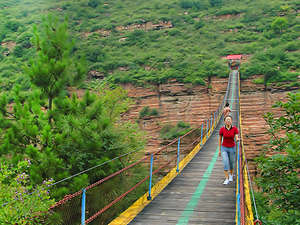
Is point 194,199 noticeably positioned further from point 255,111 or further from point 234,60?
point 234,60

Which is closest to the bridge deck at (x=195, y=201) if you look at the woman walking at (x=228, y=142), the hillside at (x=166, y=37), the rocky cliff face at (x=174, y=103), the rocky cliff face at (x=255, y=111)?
the woman walking at (x=228, y=142)

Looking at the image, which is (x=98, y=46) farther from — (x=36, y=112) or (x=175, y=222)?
(x=175, y=222)

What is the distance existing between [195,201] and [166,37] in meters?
56.0

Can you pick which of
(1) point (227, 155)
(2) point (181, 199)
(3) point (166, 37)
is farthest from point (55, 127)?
(3) point (166, 37)

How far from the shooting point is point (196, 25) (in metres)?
67.1

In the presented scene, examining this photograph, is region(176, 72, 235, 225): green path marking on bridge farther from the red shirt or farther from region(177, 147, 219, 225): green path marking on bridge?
the red shirt

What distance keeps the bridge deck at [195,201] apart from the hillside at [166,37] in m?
27.6

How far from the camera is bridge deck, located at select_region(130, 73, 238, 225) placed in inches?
265

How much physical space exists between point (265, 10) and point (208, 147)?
60.8 meters

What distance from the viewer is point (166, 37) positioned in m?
61.4

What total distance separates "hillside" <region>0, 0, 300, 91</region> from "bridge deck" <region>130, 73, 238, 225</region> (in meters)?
27.6

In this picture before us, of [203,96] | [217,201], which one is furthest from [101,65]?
[217,201]

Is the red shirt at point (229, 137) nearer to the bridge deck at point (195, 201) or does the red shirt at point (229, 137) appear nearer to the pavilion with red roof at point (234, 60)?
the bridge deck at point (195, 201)

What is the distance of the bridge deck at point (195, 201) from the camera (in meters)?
6.72
